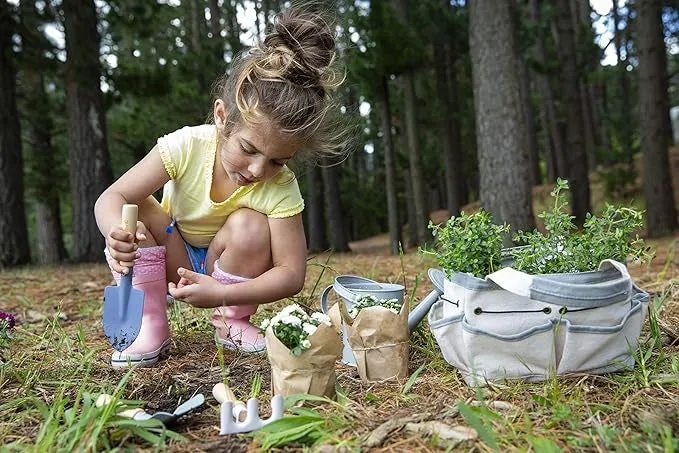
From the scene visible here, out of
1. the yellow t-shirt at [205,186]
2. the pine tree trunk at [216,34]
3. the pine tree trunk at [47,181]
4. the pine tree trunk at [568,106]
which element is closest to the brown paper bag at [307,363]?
the yellow t-shirt at [205,186]

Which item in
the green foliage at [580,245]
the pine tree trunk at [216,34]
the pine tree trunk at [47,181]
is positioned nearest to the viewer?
the green foliage at [580,245]

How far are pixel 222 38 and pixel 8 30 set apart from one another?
120 inches

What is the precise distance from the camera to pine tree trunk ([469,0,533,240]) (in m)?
3.87

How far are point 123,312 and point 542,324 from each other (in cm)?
101

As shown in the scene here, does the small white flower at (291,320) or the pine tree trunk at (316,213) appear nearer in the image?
→ the small white flower at (291,320)

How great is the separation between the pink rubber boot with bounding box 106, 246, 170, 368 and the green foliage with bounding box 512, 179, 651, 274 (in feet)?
3.12

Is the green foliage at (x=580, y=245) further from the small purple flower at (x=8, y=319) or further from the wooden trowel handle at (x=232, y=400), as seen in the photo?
the small purple flower at (x=8, y=319)

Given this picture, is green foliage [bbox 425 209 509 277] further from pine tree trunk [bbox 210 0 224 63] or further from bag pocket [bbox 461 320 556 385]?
pine tree trunk [bbox 210 0 224 63]

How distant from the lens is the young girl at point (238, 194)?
146cm

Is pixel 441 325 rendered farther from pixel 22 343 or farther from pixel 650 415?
pixel 22 343

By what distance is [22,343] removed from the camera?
68.6 inches

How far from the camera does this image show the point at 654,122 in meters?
5.52

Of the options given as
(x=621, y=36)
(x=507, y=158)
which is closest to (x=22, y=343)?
(x=507, y=158)

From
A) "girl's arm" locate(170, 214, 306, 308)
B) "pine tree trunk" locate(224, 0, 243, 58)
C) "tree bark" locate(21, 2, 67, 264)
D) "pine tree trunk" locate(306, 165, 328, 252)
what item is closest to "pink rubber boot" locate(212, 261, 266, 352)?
"girl's arm" locate(170, 214, 306, 308)
